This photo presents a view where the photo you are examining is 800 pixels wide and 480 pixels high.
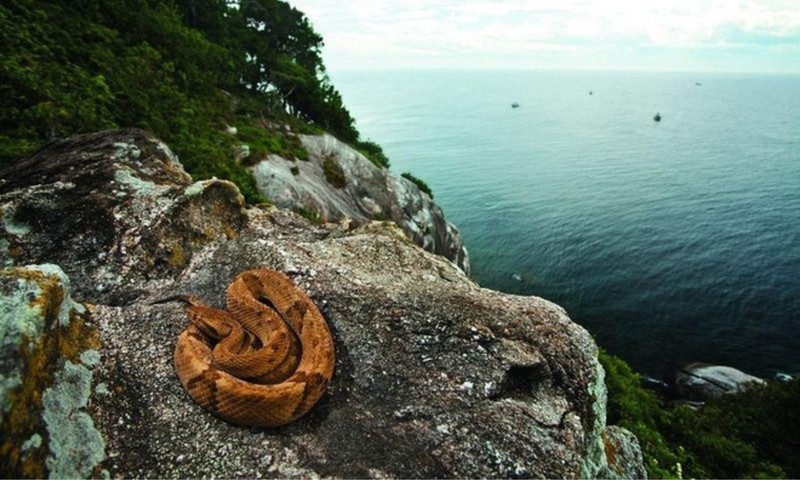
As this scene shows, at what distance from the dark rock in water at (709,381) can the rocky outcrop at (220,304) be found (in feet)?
130

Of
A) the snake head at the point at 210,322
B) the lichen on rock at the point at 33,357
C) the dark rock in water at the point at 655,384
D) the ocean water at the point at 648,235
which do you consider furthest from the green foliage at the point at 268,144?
the dark rock in water at the point at 655,384

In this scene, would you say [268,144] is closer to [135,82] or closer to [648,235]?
[135,82]

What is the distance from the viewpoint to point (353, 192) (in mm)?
44531

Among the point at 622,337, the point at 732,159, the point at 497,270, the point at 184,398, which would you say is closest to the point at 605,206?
the point at 497,270

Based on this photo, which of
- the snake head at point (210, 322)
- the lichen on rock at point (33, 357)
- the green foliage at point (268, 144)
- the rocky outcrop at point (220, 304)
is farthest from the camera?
the green foliage at point (268, 144)

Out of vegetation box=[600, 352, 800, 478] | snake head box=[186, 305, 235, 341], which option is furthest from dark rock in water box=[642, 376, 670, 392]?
snake head box=[186, 305, 235, 341]

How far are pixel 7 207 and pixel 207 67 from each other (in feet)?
113

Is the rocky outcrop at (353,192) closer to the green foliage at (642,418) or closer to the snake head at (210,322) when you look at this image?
→ the green foliage at (642,418)

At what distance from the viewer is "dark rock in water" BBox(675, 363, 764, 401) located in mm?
39688

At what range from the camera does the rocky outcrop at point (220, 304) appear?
6.21 metres

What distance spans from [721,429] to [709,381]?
A: 11.8m

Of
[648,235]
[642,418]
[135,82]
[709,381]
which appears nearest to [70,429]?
[135,82]

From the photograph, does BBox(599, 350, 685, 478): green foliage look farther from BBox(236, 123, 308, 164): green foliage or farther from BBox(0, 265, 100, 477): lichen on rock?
BBox(236, 123, 308, 164): green foliage

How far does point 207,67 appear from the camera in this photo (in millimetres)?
38500
